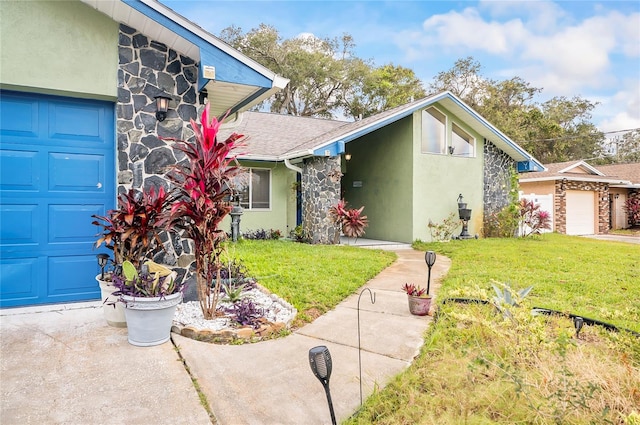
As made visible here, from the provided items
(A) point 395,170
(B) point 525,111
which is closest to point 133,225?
(A) point 395,170

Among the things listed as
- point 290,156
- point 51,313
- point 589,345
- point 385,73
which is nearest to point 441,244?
point 290,156

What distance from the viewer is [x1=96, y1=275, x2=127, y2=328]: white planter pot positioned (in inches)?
159

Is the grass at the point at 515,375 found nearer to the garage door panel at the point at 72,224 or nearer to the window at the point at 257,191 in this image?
the garage door panel at the point at 72,224

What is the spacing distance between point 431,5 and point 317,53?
1384 cm

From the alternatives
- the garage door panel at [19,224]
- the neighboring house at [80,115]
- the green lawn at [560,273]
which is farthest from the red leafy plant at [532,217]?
the garage door panel at [19,224]

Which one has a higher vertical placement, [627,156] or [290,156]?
[627,156]

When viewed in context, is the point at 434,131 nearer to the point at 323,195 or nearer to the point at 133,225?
the point at 323,195

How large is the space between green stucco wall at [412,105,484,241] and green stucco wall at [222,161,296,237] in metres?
4.09

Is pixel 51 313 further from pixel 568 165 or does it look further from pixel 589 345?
pixel 568 165

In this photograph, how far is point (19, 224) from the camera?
4.45 metres

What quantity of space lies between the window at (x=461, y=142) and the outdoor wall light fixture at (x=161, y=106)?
10.3 m

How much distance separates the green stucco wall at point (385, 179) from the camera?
12.2 metres

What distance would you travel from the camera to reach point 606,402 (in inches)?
92.4

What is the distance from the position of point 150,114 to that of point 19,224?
77.8 inches
